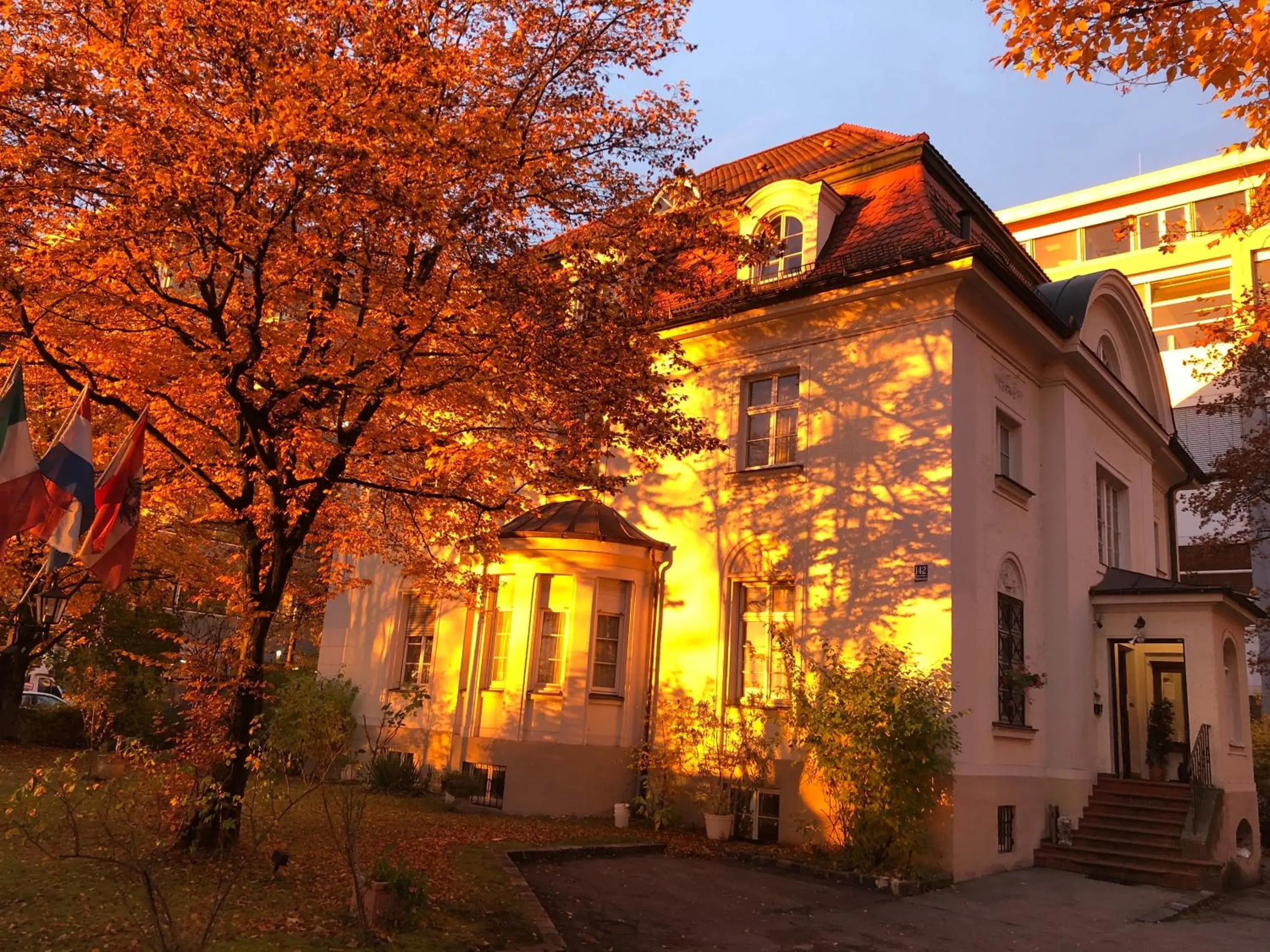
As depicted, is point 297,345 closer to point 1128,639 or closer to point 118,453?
point 118,453

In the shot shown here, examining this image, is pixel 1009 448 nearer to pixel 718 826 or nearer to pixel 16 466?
pixel 718 826

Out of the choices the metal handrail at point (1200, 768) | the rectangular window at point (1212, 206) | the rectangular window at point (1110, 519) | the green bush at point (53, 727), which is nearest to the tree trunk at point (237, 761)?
the metal handrail at point (1200, 768)

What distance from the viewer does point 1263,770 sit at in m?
20.7

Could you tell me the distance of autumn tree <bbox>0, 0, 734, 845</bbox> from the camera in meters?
7.99

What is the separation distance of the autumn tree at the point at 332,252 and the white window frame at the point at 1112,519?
10.2 metres

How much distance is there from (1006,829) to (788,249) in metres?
9.58

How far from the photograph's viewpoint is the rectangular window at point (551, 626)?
51.2 feet

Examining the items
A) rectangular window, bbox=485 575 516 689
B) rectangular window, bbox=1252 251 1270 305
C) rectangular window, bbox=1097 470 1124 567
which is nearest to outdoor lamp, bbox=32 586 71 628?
rectangular window, bbox=485 575 516 689

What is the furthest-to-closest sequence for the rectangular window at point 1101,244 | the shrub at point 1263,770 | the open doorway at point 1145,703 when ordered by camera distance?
the rectangular window at point 1101,244 < the shrub at point 1263,770 < the open doorway at point 1145,703

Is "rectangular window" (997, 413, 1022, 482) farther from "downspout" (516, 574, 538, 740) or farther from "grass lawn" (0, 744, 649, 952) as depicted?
"grass lawn" (0, 744, 649, 952)

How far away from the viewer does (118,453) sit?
8531 millimetres

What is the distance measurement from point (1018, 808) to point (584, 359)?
9432 millimetres

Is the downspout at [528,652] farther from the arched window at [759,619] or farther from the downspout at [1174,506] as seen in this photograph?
the downspout at [1174,506]

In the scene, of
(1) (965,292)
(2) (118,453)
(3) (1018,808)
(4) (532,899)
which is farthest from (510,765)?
(1) (965,292)
